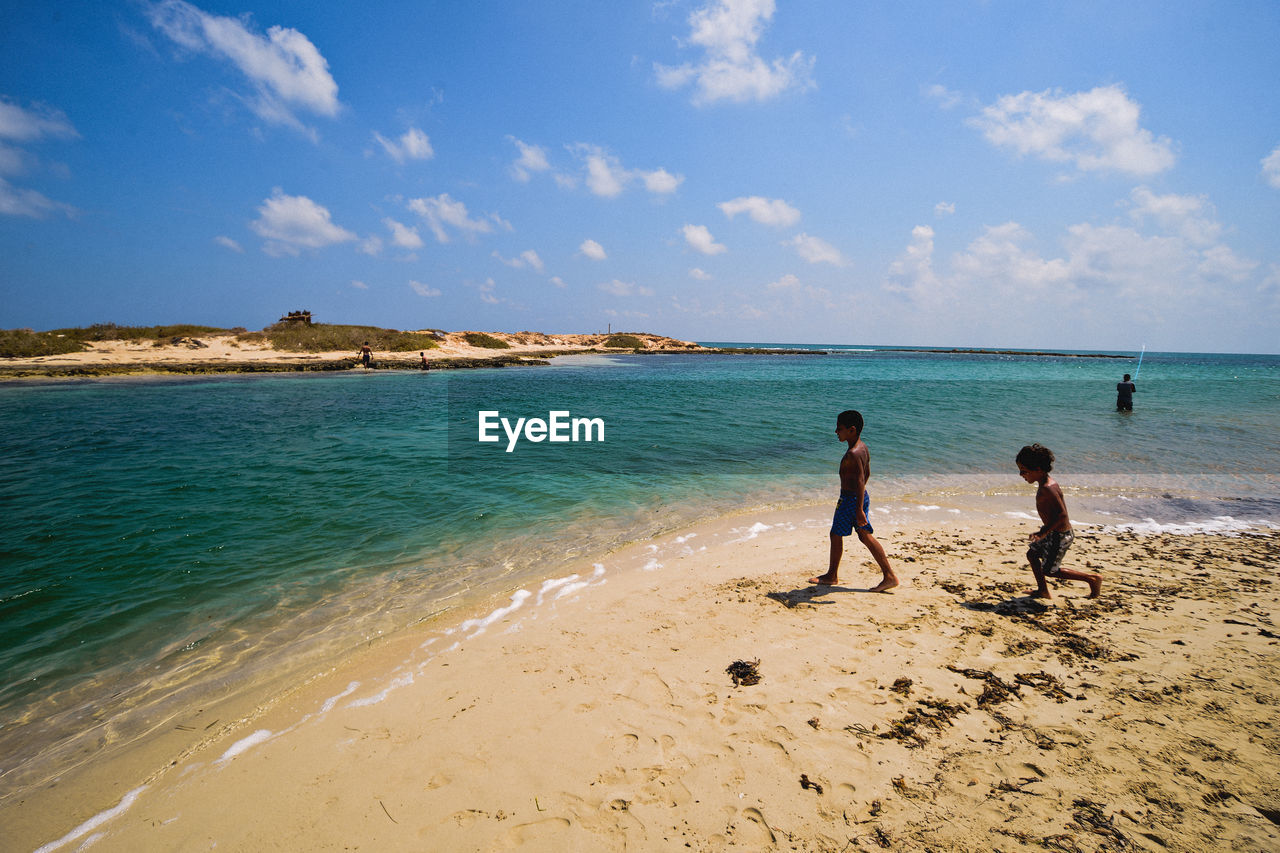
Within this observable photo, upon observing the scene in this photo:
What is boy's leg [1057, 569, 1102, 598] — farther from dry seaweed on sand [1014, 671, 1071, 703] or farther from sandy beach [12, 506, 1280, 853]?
dry seaweed on sand [1014, 671, 1071, 703]

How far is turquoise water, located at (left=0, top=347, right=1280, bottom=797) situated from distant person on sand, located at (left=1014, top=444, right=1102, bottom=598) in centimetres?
510

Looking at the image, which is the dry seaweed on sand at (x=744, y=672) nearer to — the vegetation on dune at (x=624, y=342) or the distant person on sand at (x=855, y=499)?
the distant person on sand at (x=855, y=499)

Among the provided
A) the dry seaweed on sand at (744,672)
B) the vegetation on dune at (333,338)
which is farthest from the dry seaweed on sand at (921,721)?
the vegetation on dune at (333,338)

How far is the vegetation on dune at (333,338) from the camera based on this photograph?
55750 millimetres

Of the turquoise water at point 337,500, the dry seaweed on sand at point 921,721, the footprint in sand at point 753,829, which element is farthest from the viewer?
the turquoise water at point 337,500

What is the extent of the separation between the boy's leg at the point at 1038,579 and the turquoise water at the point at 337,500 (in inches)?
198

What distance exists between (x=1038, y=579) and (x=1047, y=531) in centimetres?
58

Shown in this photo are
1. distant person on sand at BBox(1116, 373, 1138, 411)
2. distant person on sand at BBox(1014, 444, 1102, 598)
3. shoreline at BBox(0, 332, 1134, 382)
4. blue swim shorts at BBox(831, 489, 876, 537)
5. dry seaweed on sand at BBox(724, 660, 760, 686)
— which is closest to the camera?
dry seaweed on sand at BBox(724, 660, 760, 686)

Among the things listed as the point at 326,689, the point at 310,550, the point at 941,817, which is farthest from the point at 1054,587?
the point at 310,550

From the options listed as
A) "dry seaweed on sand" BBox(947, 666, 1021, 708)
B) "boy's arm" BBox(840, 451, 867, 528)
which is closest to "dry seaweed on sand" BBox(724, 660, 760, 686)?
"dry seaweed on sand" BBox(947, 666, 1021, 708)

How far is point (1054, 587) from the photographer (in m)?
5.94

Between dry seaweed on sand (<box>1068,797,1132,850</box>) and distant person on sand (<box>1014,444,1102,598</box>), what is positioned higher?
distant person on sand (<box>1014,444,1102,598</box>)

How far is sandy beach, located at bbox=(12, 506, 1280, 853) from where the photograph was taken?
2850 mm

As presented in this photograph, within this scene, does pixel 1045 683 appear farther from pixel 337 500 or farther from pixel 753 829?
pixel 337 500
